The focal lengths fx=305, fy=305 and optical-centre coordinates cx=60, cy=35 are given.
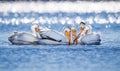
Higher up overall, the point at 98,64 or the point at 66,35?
the point at 66,35

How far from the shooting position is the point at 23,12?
1.77 m

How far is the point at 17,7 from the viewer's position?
1782 millimetres

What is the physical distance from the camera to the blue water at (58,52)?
1.60 m

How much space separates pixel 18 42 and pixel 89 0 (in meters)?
0.48

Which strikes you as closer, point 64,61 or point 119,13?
point 64,61

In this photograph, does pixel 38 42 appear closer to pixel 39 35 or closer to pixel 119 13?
pixel 39 35

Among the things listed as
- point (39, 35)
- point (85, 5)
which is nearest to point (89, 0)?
point (85, 5)

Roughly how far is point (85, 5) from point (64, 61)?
37cm

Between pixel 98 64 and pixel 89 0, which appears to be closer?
pixel 98 64

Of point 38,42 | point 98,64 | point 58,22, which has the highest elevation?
point 58,22

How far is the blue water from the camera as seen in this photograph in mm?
1604

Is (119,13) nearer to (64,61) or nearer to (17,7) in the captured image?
(64,61)

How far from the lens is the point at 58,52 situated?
5.43 ft

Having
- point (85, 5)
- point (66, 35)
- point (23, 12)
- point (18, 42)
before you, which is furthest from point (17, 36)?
point (85, 5)
